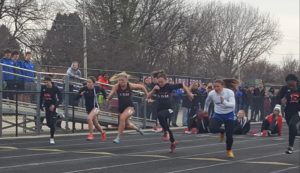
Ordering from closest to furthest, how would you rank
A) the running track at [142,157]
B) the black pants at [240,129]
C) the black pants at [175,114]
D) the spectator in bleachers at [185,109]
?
1. the running track at [142,157]
2. the black pants at [240,129]
3. the black pants at [175,114]
4. the spectator in bleachers at [185,109]

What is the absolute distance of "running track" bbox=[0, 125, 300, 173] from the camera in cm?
1124

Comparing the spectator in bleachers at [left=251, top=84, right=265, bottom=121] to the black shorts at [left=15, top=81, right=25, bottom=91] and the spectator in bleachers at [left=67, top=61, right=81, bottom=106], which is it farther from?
the black shorts at [left=15, top=81, right=25, bottom=91]

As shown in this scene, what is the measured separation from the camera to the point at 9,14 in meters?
36.7

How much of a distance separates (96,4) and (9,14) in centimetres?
953

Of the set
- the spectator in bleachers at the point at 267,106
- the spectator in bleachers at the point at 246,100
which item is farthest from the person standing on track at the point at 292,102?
the spectator in bleachers at the point at 267,106

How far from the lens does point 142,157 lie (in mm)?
13141

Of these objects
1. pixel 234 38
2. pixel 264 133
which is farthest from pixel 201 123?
pixel 234 38

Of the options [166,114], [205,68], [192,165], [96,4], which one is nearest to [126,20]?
[96,4]

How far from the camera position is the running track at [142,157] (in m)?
11.2

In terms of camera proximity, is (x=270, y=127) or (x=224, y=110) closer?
(x=224, y=110)

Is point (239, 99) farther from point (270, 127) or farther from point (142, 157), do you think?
point (142, 157)

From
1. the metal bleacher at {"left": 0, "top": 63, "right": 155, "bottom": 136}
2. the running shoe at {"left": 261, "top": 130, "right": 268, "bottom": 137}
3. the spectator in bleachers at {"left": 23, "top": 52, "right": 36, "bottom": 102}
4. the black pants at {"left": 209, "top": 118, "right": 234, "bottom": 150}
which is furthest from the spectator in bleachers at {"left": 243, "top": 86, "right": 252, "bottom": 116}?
the black pants at {"left": 209, "top": 118, "right": 234, "bottom": 150}

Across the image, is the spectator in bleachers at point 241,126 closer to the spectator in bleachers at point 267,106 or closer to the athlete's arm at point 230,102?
the athlete's arm at point 230,102

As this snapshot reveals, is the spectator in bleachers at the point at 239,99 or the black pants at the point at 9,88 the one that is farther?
the spectator in bleachers at the point at 239,99
